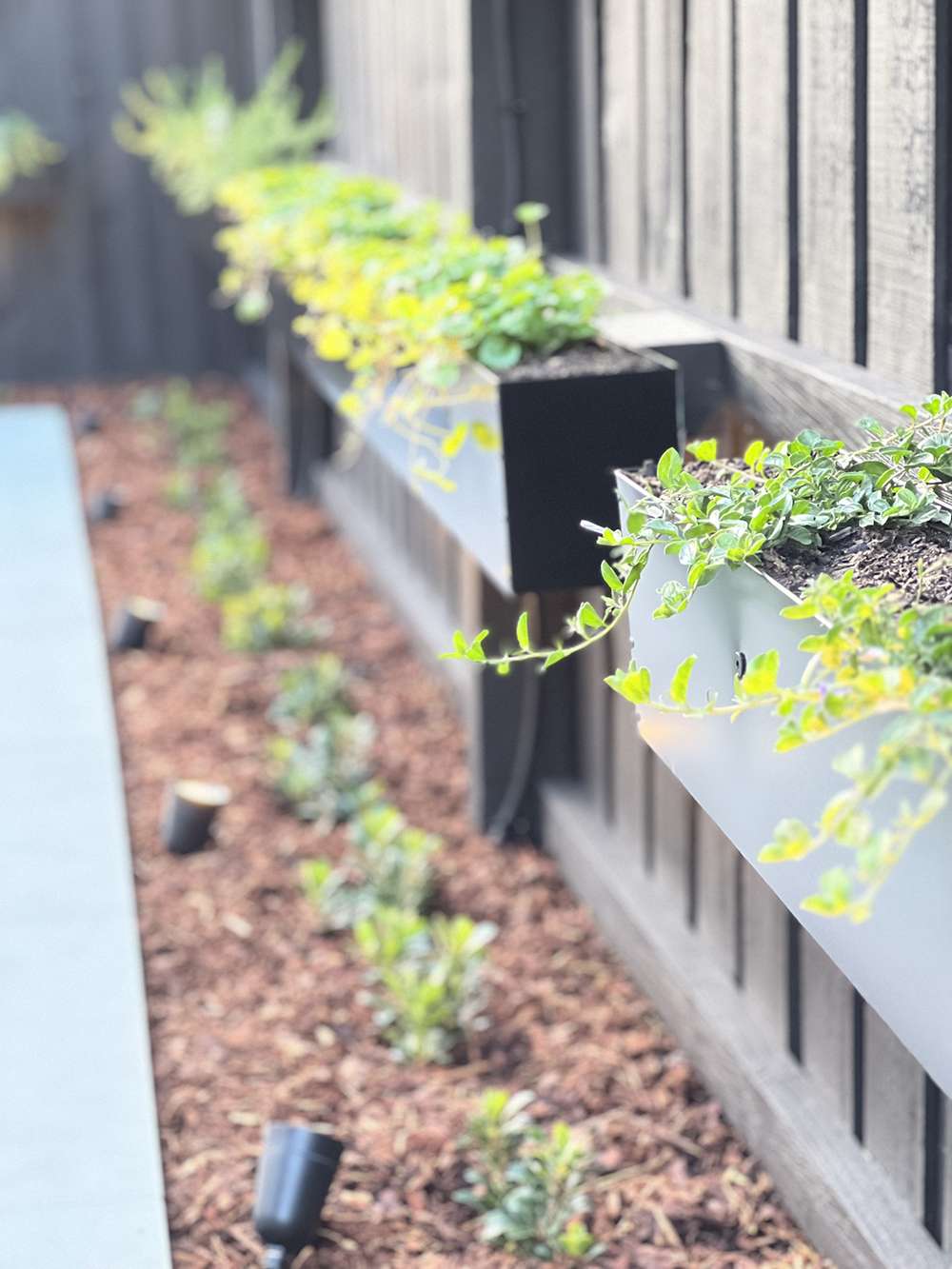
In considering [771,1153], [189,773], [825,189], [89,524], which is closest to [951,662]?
[825,189]

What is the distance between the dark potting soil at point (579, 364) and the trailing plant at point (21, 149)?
5225mm

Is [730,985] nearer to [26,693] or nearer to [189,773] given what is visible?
[189,773]

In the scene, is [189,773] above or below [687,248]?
below

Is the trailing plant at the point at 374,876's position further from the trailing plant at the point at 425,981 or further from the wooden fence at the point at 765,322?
the wooden fence at the point at 765,322

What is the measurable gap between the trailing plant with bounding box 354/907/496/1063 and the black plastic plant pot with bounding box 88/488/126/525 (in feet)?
9.14

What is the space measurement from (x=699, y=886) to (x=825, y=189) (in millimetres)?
975

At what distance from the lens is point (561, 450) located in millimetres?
1916


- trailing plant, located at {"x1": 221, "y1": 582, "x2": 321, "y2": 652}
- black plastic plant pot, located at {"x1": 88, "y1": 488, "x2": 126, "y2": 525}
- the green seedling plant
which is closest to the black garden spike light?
black plastic plant pot, located at {"x1": 88, "y1": 488, "x2": 126, "y2": 525}

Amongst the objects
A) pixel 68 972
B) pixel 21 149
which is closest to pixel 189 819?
pixel 68 972

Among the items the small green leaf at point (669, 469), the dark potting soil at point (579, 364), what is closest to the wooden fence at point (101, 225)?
the dark potting soil at point (579, 364)

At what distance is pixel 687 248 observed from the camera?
228 cm

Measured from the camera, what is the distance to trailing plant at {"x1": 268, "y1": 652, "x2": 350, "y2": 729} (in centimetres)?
365

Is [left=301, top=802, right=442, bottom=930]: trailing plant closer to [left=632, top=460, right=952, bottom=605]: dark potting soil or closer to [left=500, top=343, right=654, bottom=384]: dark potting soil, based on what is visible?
[left=500, top=343, right=654, bottom=384]: dark potting soil

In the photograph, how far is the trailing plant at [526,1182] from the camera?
192cm
